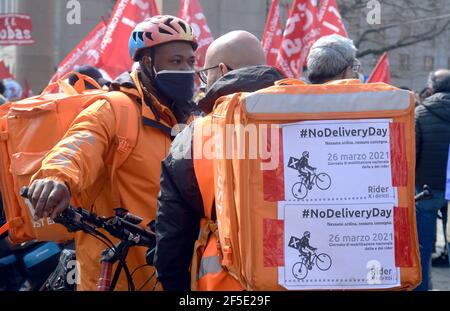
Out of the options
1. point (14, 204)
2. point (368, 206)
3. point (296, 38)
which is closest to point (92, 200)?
point (14, 204)

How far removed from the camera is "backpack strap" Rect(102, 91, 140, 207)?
11.0 ft

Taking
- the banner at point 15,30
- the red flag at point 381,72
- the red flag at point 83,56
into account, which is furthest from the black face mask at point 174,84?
→ the banner at point 15,30

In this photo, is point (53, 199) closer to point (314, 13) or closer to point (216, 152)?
point (216, 152)

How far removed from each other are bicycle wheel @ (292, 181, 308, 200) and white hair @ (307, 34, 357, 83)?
167 cm

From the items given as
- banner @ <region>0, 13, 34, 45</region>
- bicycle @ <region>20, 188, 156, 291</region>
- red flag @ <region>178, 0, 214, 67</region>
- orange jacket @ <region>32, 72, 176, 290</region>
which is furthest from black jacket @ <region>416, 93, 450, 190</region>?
banner @ <region>0, 13, 34, 45</region>

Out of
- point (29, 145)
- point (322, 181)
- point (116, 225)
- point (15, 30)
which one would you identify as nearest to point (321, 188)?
point (322, 181)

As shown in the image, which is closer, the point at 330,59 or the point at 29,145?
the point at 29,145

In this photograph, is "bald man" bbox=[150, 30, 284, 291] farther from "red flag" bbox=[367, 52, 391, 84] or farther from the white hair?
"red flag" bbox=[367, 52, 391, 84]

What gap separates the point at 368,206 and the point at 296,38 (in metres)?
6.53

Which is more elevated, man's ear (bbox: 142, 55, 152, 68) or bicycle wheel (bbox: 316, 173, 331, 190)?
man's ear (bbox: 142, 55, 152, 68)

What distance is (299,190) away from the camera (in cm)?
227

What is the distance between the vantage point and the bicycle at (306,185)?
2.26 meters

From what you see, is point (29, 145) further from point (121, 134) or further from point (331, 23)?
point (331, 23)

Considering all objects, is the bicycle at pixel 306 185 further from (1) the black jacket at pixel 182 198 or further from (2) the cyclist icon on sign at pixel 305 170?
(1) the black jacket at pixel 182 198
